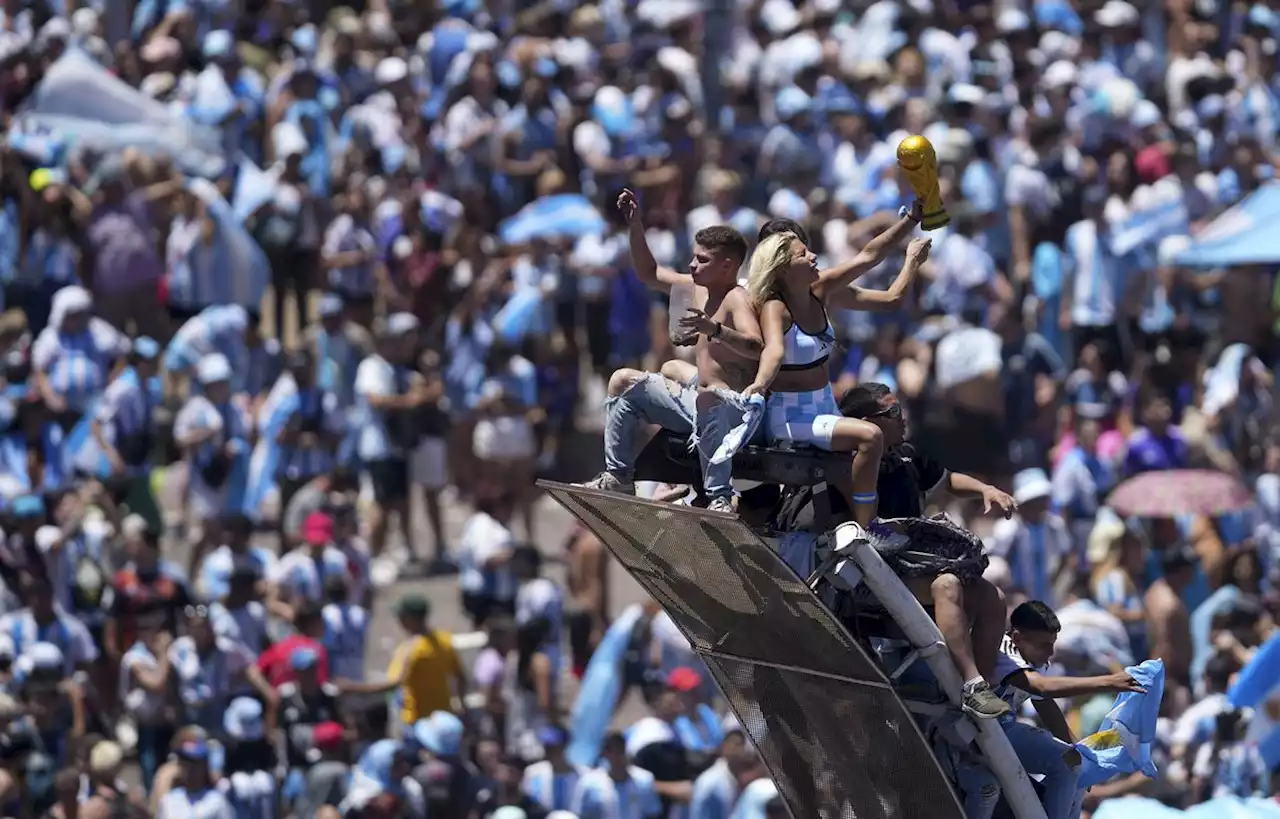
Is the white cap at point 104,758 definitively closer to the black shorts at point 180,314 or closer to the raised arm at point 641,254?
the raised arm at point 641,254

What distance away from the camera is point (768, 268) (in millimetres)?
11562

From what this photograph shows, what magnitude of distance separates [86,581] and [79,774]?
3.23 m

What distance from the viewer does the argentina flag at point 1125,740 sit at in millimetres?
12023

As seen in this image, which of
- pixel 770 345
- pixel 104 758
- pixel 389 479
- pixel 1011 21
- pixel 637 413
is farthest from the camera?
pixel 1011 21

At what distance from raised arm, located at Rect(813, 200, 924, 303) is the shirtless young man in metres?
0.35

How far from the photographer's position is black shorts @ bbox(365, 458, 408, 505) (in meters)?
24.1

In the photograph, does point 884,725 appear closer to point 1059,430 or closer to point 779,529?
point 779,529

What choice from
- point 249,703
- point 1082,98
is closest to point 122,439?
point 249,703

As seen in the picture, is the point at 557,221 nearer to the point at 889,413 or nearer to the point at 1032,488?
the point at 1032,488

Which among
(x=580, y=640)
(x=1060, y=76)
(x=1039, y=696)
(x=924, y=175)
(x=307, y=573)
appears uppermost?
(x=924, y=175)

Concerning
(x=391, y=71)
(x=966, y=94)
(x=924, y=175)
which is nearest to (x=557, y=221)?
(x=391, y=71)

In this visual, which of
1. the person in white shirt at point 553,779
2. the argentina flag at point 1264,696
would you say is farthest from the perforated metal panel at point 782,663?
the person in white shirt at point 553,779

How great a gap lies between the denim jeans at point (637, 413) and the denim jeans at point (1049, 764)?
5.94ft

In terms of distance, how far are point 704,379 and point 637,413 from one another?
1.57ft
